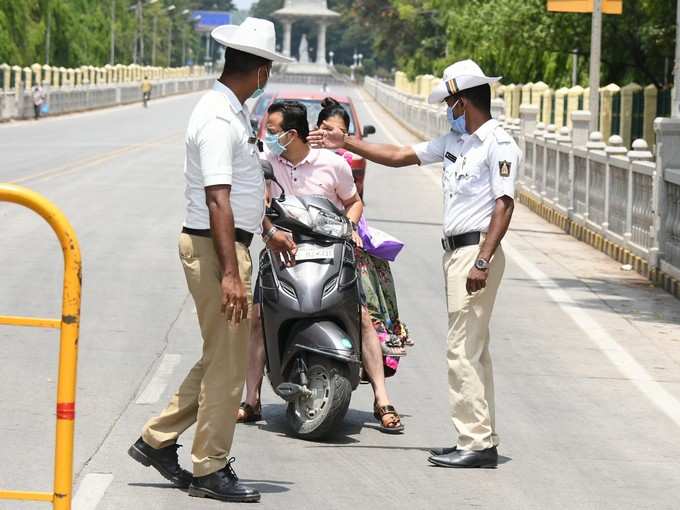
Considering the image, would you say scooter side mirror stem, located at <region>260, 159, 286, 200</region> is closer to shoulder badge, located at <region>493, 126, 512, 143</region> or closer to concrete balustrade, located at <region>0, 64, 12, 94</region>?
shoulder badge, located at <region>493, 126, 512, 143</region>

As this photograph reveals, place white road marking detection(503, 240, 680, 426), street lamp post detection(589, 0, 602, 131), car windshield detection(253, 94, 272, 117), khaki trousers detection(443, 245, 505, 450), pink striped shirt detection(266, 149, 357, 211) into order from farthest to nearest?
car windshield detection(253, 94, 272, 117), street lamp post detection(589, 0, 602, 131), white road marking detection(503, 240, 680, 426), pink striped shirt detection(266, 149, 357, 211), khaki trousers detection(443, 245, 505, 450)

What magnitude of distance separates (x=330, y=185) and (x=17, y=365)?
2.56 m

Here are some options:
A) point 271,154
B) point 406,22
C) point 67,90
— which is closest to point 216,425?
point 271,154

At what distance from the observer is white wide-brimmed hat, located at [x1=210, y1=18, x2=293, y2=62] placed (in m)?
6.56

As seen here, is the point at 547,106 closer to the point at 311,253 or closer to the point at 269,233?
the point at 311,253

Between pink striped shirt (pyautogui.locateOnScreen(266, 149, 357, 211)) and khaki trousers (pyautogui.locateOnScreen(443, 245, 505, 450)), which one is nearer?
khaki trousers (pyautogui.locateOnScreen(443, 245, 505, 450))

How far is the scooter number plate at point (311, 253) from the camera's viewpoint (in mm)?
8008

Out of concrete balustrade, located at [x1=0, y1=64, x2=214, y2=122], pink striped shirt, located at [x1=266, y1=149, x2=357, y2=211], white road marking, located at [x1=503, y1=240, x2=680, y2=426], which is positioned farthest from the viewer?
concrete balustrade, located at [x1=0, y1=64, x2=214, y2=122]

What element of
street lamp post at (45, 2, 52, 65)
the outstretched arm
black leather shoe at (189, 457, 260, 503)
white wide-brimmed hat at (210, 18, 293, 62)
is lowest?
black leather shoe at (189, 457, 260, 503)

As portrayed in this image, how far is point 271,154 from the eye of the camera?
338 inches

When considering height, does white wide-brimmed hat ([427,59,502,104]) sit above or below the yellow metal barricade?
above

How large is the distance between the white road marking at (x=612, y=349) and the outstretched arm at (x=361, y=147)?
2219 millimetres

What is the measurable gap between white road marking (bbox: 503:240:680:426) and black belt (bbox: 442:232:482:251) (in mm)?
2031

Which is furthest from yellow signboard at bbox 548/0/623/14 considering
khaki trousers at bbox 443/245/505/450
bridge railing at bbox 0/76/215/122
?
bridge railing at bbox 0/76/215/122
